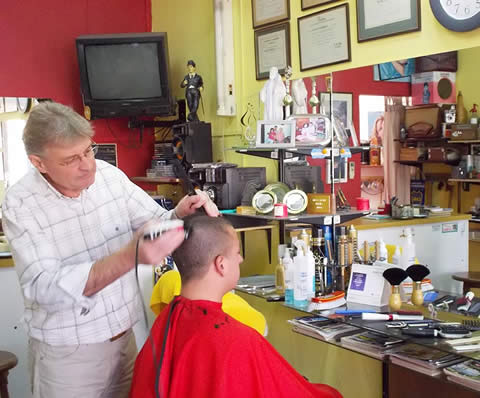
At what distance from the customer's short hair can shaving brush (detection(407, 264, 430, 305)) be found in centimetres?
97

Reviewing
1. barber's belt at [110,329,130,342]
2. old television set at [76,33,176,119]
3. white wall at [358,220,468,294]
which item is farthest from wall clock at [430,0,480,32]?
old television set at [76,33,176,119]

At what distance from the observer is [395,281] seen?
246cm

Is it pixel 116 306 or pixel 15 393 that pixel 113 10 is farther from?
pixel 116 306

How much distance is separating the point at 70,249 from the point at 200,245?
0.39m

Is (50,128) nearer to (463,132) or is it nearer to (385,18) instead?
(463,132)

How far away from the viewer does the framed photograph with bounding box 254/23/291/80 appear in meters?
3.54

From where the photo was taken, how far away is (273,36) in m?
3.62

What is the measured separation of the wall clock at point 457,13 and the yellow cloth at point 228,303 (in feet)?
4.91

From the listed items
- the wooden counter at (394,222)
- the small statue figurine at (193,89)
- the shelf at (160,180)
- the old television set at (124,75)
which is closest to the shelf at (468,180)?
the wooden counter at (394,222)

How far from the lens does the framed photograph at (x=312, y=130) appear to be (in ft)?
9.93

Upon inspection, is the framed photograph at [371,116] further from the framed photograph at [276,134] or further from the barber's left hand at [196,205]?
the barber's left hand at [196,205]

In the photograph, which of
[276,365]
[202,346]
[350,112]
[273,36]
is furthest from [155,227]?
[273,36]

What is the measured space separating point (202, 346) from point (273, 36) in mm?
2354

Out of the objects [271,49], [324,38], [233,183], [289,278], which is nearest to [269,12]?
[271,49]
